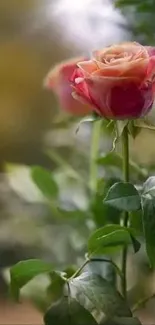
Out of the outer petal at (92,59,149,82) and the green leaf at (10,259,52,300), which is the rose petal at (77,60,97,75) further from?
the green leaf at (10,259,52,300)

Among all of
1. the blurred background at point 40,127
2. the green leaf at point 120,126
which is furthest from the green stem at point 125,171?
the blurred background at point 40,127

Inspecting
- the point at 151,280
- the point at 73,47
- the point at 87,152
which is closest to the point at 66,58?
the point at 73,47

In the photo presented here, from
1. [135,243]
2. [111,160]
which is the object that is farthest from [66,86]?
[135,243]

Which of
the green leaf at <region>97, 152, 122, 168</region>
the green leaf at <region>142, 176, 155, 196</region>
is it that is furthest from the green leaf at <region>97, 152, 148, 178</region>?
the green leaf at <region>142, 176, 155, 196</region>

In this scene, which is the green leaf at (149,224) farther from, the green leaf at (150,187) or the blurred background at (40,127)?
the blurred background at (40,127)

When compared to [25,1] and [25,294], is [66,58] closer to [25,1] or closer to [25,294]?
[25,1]
